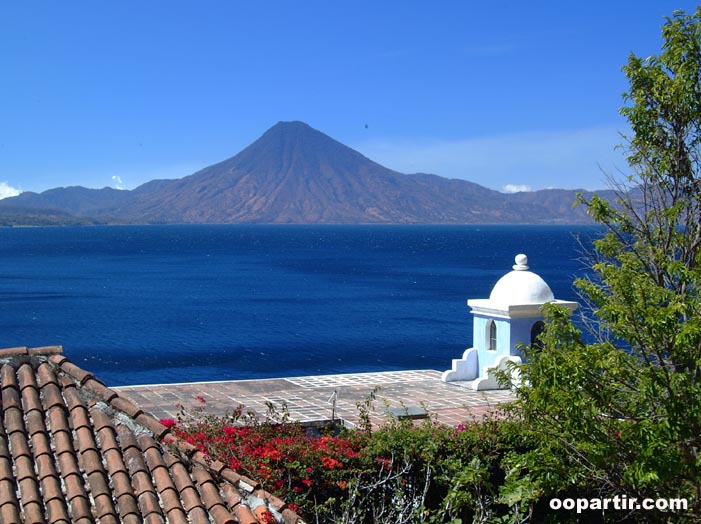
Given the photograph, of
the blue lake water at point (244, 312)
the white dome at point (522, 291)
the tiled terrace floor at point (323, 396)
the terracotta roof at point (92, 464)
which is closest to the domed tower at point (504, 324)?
the white dome at point (522, 291)

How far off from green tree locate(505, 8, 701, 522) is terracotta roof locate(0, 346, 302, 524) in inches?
122

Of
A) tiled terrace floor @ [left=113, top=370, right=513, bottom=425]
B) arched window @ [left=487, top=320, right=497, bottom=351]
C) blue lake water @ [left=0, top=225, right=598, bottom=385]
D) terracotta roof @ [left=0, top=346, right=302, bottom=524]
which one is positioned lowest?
blue lake water @ [left=0, top=225, right=598, bottom=385]

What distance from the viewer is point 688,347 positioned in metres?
6.87

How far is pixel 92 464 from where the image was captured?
499 centimetres

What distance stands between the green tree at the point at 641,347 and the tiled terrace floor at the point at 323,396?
3.25 meters

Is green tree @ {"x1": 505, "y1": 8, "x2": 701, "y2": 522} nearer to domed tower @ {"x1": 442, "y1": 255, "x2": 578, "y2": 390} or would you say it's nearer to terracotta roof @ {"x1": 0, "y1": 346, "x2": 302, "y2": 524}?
terracotta roof @ {"x1": 0, "y1": 346, "x2": 302, "y2": 524}

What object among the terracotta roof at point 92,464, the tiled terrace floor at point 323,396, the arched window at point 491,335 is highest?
the terracotta roof at point 92,464

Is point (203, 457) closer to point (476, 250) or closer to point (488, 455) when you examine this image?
point (488, 455)

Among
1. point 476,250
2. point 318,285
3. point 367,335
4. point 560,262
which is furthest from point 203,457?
point 476,250

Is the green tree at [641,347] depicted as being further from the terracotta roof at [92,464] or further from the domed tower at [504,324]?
the domed tower at [504,324]

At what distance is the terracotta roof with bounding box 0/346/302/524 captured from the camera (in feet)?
15.5

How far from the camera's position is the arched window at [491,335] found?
14.3 meters

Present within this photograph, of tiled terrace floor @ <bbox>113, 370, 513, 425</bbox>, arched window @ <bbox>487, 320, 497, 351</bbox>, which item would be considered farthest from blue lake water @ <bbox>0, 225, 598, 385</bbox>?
arched window @ <bbox>487, 320, 497, 351</bbox>

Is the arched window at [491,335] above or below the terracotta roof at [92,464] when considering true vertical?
below
